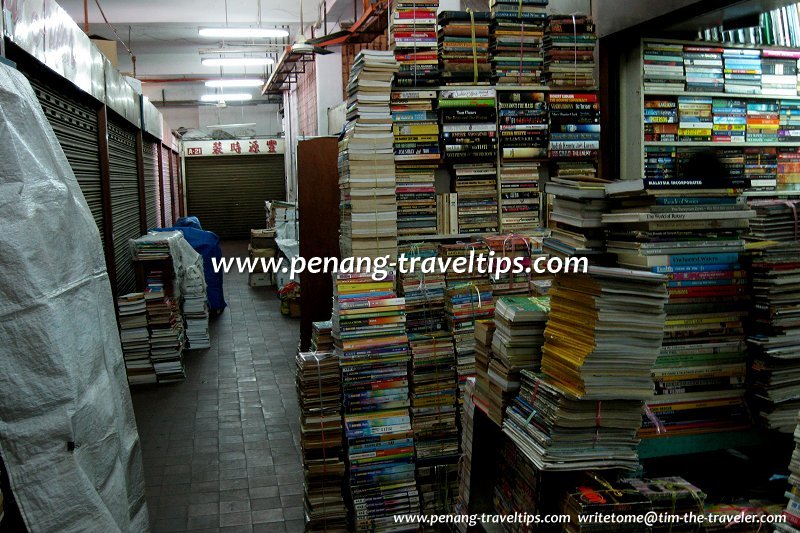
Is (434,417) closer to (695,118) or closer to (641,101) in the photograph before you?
(641,101)

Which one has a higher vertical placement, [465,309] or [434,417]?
[465,309]

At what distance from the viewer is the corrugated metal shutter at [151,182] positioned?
36.8ft

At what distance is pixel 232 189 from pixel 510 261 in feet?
57.4

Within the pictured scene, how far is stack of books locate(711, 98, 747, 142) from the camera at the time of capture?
562 cm

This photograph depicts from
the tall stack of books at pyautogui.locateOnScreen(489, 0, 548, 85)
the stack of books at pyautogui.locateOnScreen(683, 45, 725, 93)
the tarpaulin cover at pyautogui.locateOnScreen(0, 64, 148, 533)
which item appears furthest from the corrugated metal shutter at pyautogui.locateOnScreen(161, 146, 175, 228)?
the tarpaulin cover at pyautogui.locateOnScreen(0, 64, 148, 533)

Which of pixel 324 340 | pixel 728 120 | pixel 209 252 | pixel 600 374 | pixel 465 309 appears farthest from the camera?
pixel 209 252

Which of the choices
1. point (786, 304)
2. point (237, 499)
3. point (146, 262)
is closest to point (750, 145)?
point (786, 304)

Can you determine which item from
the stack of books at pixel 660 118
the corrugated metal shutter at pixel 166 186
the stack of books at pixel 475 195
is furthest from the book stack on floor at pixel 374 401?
the corrugated metal shutter at pixel 166 186

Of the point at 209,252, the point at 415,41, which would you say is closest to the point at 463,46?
the point at 415,41

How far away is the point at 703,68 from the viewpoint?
5.51 metres

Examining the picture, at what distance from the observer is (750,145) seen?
573cm

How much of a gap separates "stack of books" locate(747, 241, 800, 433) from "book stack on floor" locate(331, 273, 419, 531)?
2119 mm

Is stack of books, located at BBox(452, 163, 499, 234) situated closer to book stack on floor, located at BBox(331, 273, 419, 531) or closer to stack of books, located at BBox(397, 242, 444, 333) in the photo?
stack of books, located at BBox(397, 242, 444, 333)

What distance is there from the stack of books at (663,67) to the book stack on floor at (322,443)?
3364 mm
